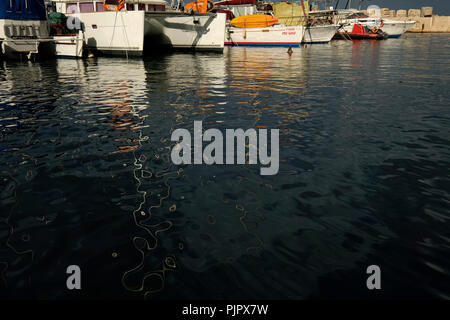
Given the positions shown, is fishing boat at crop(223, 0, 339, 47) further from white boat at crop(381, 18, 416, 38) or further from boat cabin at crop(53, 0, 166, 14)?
white boat at crop(381, 18, 416, 38)

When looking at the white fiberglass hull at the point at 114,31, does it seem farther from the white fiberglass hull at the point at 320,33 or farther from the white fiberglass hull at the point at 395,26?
the white fiberglass hull at the point at 395,26

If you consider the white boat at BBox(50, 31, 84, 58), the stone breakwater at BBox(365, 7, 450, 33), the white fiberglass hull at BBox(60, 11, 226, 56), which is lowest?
the white boat at BBox(50, 31, 84, 58)

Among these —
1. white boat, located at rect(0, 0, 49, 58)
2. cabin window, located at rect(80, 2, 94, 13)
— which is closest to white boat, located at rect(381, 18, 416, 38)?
cabin window, located at rect(80, 2, 94, 13)

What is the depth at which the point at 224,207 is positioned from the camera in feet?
13.9

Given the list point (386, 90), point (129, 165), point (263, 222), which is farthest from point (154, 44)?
point (263, 222)

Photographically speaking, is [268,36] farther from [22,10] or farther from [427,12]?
[427,12]

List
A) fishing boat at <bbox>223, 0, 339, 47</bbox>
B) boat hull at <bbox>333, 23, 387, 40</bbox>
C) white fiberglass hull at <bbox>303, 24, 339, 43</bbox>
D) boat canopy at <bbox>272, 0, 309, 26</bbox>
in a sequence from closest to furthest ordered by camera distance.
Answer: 1. fishing boat at <bbox>223, 0, 339, 47</bbox>
2. boat canopy at <bbox>272, 0, 309, 26</bbox>
3. white fiberglass hull at <bbox>303, 24, 339, 43</bbox>
4. boat hull at <bbox>333, 23, 387, 40</bbox>

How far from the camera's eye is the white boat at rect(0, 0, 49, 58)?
20812 mm

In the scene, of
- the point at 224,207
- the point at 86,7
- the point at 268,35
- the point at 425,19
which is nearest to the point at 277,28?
the point at 268,35

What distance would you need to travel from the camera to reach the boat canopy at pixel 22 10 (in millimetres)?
20797

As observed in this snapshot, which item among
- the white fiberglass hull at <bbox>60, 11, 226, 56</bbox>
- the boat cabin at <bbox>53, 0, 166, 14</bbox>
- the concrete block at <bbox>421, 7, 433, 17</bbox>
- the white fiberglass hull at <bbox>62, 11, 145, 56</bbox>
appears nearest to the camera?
the white fiberglass hull at <bbox>62, 11, 145, 56</bbox>

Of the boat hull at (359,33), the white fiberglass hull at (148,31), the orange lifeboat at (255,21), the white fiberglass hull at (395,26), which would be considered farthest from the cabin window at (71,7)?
the white fiberglass hull at (395,26)

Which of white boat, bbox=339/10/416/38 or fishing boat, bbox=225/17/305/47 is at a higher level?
white boat, bbox=339/10/416/38
